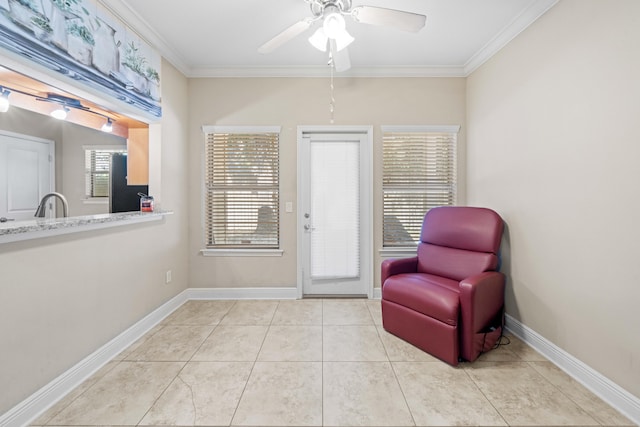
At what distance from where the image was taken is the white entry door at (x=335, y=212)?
11.3 ft

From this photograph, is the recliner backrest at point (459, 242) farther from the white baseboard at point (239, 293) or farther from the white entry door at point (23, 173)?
the white entry door at point (23, 173)

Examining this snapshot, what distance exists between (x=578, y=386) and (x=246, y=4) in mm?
3645

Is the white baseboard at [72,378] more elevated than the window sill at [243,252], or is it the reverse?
the window sill at [243,252]

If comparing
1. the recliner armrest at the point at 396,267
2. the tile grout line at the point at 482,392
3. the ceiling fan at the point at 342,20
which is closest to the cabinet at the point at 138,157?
the ceiling fan at the point at 342,20

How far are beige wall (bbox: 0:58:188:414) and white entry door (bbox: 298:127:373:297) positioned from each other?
1.46 meters

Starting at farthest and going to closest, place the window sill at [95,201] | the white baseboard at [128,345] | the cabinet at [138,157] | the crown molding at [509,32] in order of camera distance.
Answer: the window sill at [95,201], the cabinet at [138,157], the crown molding at [509,32], the white baseboard at [128,345]

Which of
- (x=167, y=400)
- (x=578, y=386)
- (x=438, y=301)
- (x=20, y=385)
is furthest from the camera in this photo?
(x=438, y=301)

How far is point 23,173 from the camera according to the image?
10.6 ft

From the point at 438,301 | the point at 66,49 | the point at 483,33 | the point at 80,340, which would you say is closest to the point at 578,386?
the point at 438,301

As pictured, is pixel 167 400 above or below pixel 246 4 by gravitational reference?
below

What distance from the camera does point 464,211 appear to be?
2736 millimetres

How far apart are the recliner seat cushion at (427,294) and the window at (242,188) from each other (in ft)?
5.13

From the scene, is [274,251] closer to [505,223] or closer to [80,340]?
[80,340]

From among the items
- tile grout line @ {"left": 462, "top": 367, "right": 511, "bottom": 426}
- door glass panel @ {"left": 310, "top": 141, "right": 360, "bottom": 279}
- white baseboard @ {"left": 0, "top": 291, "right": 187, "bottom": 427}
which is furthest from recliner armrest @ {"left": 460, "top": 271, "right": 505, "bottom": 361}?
white baseboard @ {"left": 0, "top": 291, "right": 187, "bottom": 427}
